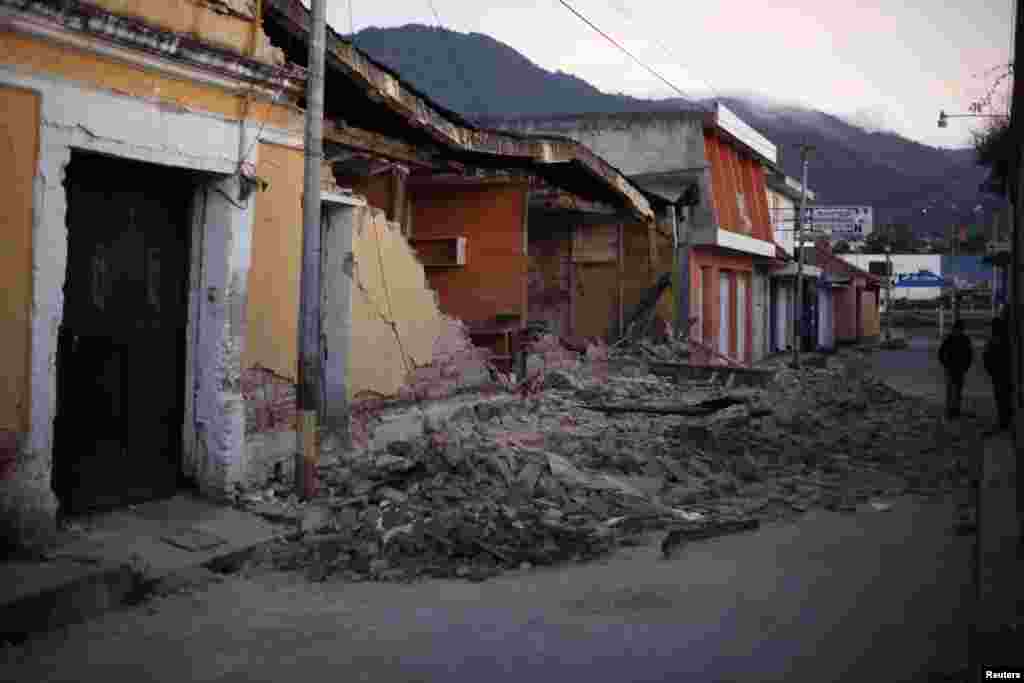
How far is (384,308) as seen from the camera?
1037 centimetres

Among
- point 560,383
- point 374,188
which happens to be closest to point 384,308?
point 374,188

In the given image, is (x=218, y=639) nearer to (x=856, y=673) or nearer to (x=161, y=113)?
(x=856, y=673)

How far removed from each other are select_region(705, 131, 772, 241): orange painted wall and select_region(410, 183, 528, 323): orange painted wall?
1220cm

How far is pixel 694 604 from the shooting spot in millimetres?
5910

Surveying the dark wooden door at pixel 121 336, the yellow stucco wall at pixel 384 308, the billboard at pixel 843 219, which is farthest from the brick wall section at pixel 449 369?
the billboard at pixel 843 219

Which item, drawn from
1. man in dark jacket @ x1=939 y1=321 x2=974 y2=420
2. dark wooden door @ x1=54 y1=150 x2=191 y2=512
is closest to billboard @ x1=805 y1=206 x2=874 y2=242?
man in dark jacket @ x1=939 y1=321 x2=974 y2=420

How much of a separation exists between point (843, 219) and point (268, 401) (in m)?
29.4

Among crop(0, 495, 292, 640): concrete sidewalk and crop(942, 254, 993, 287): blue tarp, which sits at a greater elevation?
crop(942, 254, 993, 287): blue tarp

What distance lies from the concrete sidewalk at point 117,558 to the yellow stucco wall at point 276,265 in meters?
1.34

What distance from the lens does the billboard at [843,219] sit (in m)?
34.2

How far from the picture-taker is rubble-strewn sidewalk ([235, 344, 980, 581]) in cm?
706

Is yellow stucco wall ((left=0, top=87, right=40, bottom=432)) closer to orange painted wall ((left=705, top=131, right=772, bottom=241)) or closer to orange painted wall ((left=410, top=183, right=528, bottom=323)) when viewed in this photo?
orange painted wall ((left=410, top=183, right=528, bottom=323))

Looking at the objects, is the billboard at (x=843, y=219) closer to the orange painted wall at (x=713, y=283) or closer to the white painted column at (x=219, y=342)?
the orange painted wall at (x=713, y=283)

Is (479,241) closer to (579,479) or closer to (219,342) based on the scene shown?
(579,479)
